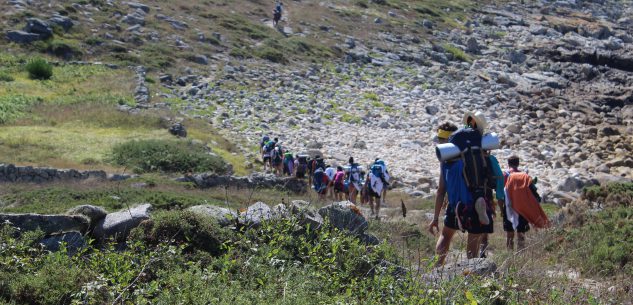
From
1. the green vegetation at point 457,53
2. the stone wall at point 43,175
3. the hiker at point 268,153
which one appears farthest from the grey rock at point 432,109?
the stone wall at point 43,175

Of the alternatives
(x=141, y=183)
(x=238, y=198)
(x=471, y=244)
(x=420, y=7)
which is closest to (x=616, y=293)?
(x=471, y=244)

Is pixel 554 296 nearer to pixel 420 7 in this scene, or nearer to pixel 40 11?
pixel 40 11

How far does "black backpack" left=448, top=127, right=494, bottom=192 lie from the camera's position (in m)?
7.14

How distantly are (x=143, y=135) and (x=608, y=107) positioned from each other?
23592 mm

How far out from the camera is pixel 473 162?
23.5 feet

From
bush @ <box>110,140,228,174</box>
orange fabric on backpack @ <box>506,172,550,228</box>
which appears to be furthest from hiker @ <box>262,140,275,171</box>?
orange fabric on backpack @ <box>506,172,550,228</box>

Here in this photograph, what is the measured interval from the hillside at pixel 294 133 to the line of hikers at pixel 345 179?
0.67m

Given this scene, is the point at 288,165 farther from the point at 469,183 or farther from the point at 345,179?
the point at 469,183

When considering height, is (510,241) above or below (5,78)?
above

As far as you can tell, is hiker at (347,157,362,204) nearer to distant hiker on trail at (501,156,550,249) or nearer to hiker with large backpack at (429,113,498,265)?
distant hiker on trail at (501,156,550,249)

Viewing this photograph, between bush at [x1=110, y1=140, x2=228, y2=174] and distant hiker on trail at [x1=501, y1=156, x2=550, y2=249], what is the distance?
1225 centimetres

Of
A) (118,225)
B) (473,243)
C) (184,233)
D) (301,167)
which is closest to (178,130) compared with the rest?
(301,167)

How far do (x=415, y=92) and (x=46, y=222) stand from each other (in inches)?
1236

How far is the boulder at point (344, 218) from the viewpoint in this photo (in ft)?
24.3
